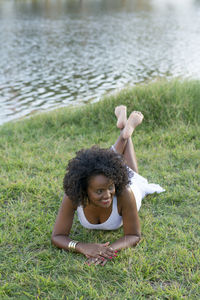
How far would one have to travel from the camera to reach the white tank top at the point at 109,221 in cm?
278

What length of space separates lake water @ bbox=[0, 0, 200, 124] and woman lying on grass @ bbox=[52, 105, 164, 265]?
4170mm

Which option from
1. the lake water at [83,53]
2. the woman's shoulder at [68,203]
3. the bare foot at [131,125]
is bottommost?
the lake water at [83,53]

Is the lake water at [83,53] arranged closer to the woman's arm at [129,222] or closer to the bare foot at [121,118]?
the bare foot at [121,118]

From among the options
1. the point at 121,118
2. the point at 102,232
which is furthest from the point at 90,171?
the point at 121,118

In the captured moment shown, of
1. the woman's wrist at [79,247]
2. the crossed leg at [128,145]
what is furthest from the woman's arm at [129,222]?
the crossed leg at [128,145]

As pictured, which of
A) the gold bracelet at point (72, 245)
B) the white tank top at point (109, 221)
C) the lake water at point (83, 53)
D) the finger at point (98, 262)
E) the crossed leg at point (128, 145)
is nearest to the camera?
the finger at point (98, 262)

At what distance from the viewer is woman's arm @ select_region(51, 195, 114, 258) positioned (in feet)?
8.50

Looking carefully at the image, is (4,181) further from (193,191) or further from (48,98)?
(48,98)

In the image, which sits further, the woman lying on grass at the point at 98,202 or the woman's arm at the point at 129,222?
the woman's arm at the point at 129,222

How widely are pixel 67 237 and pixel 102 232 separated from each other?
394 mm

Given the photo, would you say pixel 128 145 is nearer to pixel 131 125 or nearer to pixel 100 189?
pixel 131 125

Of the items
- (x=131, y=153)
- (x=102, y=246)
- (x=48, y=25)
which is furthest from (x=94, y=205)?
(x=48, y=25)

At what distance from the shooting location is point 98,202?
8.22 ft

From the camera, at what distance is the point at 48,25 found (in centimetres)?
1834
